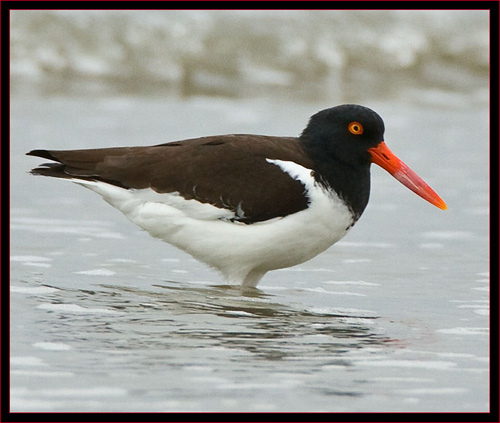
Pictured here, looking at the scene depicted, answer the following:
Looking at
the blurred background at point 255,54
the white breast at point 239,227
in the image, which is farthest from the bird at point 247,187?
the blurred background at point 255,54

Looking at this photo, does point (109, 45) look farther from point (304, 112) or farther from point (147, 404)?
point (147, 404)

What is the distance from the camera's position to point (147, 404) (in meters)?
4.39

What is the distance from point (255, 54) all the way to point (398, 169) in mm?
10440

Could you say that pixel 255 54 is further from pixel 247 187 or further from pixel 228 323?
pixel 228 323

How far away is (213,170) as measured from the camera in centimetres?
668

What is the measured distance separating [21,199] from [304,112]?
5577mm

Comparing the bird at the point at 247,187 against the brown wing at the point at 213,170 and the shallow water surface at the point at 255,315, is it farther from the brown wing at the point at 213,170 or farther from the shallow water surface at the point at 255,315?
the shallow water surface at the point at 255,315

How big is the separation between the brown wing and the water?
A: 1.96 ft

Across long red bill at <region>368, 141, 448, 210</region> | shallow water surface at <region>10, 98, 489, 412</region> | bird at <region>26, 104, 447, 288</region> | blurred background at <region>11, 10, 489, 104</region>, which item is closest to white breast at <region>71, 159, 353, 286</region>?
bird at <region>26, 104, 447, 288</region>

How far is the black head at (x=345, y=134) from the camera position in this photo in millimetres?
6754

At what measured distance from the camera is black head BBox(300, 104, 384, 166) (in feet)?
22.2

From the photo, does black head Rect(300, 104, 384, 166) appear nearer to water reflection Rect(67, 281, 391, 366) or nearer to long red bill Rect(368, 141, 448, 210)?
long red bill Rect(368, 141, 448, 210)

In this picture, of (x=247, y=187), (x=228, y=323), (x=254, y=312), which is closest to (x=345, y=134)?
(x=247, y=187)

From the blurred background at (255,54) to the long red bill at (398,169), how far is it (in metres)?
8.19
